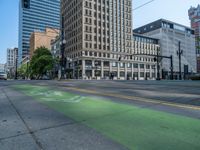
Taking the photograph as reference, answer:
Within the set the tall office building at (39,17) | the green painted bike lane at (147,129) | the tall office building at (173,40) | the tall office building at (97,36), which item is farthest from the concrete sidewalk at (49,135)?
the tall office building at (39,17)

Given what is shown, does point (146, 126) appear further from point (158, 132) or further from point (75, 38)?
point (75, 38)

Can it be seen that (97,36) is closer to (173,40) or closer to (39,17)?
(173,40)

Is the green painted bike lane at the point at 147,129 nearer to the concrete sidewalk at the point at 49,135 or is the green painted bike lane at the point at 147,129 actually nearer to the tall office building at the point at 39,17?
the concrete sidewalk at the point at 49,135

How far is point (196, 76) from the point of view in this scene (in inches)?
1262

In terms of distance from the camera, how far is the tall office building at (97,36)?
220ft

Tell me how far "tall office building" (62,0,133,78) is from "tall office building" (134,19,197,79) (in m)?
26.4

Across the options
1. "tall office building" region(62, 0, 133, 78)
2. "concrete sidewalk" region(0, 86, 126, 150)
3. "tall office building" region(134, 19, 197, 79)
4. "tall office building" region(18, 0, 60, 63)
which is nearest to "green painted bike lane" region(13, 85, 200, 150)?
"concrete sidewalk" region(0, 86, 126, 150)

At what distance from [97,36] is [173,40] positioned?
186ft

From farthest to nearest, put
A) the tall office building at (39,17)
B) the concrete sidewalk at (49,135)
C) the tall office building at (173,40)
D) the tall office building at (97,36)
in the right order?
the tall office building at (39,17) → the tall office building at (173,40) → the tall office building at (97,36) → the concrete sidewalk at (49,135)

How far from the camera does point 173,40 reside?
340ft

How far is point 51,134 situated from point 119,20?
265ft

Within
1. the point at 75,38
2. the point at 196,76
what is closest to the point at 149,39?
the point at 75,38

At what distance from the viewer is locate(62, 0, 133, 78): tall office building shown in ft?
220

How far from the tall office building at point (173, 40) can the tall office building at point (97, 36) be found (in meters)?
26.4
